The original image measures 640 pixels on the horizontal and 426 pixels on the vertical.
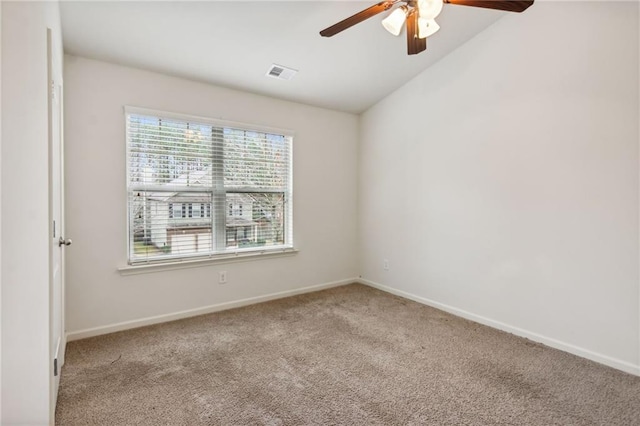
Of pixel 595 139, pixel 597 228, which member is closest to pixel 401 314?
pixel 597 228

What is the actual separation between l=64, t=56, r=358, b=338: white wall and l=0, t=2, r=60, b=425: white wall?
1303 mm

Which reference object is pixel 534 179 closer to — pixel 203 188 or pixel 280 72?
pixel 280 72

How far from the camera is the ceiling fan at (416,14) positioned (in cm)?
167

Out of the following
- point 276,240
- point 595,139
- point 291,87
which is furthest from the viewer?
point 276,240

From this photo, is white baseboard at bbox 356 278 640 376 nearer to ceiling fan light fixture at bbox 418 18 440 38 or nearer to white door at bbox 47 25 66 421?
ceiling fan light fixture at bbox 418 18 440 38

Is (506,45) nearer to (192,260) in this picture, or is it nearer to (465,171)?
(465,171)

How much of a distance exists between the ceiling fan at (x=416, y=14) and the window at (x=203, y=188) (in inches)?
68.5

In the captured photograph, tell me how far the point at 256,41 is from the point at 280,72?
496 millimetres

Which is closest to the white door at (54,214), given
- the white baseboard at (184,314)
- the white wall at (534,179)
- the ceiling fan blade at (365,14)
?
the white baseboard at (184,314)

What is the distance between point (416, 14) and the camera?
182cm

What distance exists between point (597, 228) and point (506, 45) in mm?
1664

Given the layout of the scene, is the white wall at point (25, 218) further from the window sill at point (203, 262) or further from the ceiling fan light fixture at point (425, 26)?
the ceiling fan light fixture at point (425, 26)

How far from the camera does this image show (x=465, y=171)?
9.98 ft

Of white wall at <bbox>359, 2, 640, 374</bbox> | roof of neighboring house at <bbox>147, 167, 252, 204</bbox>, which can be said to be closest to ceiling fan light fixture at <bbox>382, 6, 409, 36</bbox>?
white wall at <bbox>359, 2, 640, 374</bbox>
